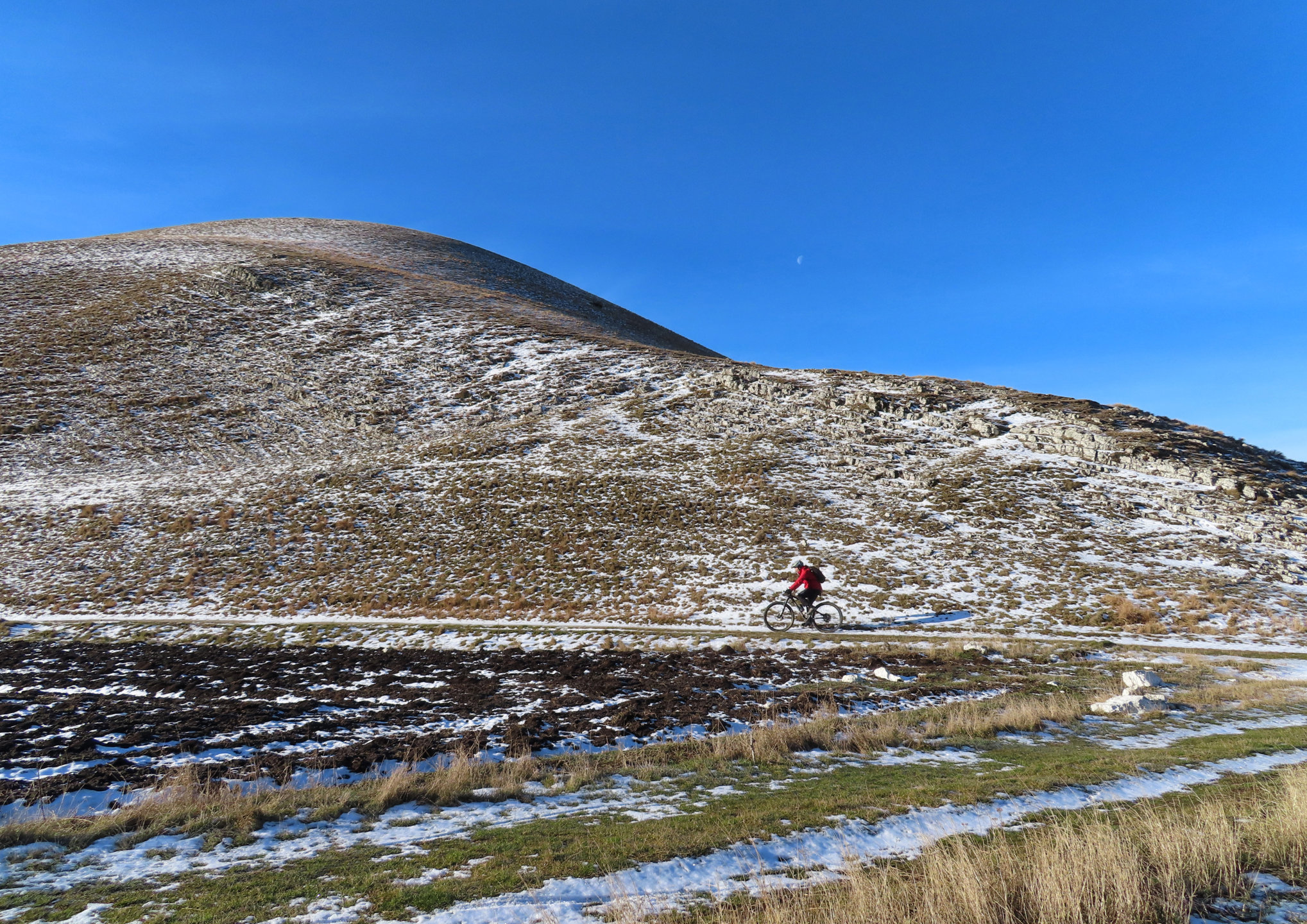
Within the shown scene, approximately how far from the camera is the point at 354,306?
6347 cm

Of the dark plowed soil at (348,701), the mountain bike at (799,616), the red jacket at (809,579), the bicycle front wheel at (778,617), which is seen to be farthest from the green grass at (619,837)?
the bicycle front wheel at (778,617)

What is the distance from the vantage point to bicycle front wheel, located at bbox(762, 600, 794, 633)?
22828 mm

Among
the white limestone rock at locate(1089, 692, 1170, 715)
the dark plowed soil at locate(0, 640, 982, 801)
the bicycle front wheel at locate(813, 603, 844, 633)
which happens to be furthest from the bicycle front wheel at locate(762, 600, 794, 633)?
the white limestone rock at locate(1089, 692, 1170, 715)

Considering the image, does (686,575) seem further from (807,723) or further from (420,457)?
(420,457)

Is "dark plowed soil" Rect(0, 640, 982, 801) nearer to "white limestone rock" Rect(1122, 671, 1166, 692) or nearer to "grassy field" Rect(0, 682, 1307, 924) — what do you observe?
"grassy field" Rect(0, 682, 1307, 924)

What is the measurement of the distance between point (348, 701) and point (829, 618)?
16154 millimetres

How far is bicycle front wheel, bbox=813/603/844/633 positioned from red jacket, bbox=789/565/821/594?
633 millimetres

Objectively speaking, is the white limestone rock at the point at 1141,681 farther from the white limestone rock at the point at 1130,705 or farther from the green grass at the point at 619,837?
the green grass at the point at 619,837

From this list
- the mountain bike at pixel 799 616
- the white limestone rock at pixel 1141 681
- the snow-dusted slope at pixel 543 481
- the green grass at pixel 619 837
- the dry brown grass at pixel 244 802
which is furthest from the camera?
the snow-dusted slope at pixel 543 481

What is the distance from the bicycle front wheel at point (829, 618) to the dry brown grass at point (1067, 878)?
15.5m

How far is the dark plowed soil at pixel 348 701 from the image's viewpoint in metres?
A: 10.7

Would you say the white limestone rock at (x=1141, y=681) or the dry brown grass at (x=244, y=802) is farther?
the white limestone rock at (x=1141, y=681)

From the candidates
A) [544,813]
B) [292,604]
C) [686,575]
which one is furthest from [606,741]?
[292,604]

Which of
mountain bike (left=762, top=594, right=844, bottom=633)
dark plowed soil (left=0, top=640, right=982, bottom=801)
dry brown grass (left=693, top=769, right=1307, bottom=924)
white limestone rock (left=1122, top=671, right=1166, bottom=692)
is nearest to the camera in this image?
dry brown grass (left=693, top=769, right=1307, bottom=924)
